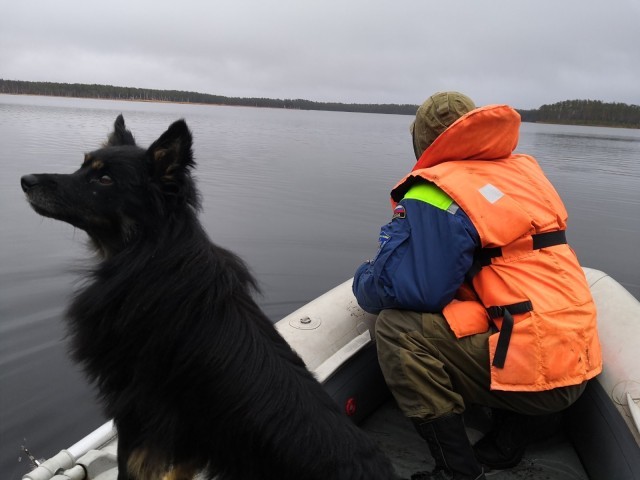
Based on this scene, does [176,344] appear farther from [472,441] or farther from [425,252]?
[472,441]

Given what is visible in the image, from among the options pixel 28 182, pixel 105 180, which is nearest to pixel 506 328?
pixel 105 180

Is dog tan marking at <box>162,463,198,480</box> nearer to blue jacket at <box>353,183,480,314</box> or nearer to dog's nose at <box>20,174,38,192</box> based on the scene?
blue jacket at <box>353,183,480,314</box>

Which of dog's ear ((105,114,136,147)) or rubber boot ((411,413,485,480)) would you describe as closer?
rubber boot ((411,413,485,480))

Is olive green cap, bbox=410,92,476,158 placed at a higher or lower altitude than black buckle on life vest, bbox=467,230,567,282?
higher

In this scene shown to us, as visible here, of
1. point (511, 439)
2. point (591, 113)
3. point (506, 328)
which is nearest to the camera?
point (506, 328)

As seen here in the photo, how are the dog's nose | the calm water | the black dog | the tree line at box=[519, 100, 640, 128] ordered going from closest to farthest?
1. the black dog
2. the dog's nose
3. the calm water
4. the tree line at box=[519, 100, 640, 128]

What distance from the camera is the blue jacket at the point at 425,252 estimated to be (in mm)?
2268

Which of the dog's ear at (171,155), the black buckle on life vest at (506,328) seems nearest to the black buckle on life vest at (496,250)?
the black buckle on life vest at (506,328)

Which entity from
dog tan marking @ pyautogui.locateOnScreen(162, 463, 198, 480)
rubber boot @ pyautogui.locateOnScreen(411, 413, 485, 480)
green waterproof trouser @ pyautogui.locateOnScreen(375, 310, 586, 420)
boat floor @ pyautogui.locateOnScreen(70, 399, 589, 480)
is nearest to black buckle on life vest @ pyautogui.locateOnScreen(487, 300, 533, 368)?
green waterproof trouser @ pyautogui.locateOnScreen(375, 310, 586, 420)

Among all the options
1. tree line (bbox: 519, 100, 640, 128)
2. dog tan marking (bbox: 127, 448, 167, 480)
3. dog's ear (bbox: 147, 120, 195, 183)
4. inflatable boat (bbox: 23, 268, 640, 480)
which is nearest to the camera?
dog's ear (bbox: 147, 120, 195, 183)

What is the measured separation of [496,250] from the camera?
7.65ft

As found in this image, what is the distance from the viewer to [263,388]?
2010 millimetres

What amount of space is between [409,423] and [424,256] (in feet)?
5.16

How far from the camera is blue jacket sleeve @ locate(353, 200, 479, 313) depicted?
226 cm
